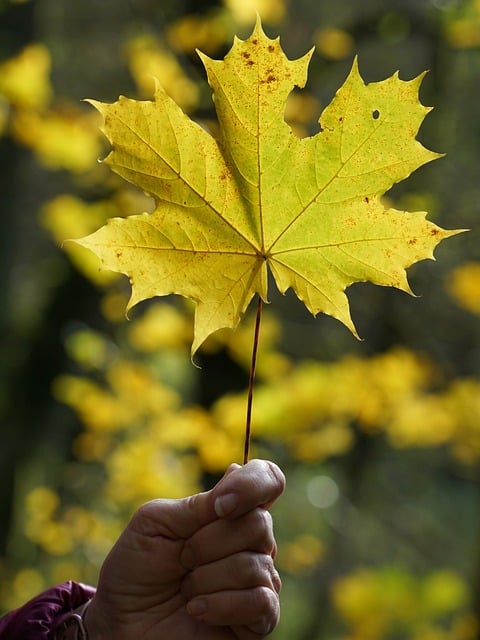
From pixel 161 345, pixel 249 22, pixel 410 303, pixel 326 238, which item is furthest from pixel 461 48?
pixel 326 238

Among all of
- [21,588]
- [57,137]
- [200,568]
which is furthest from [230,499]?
[21,588]

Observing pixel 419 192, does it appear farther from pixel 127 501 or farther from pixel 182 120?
pixel 182 120

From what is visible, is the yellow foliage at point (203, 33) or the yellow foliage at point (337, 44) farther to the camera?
the yellow foliage at point (337, 44)

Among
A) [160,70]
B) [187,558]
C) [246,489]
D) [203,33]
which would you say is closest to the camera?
[246,489]

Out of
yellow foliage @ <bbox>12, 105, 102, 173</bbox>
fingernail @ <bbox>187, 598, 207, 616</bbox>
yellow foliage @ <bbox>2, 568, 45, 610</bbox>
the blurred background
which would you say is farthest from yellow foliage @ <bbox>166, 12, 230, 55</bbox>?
yellow foliage @ <bbox>2, 568, 45, 610</bbox>

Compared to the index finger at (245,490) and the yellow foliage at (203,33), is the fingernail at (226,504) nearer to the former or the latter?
the index finger at (245,490)

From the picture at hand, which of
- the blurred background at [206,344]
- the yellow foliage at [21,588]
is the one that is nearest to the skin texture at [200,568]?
the blurred background at [206,344]

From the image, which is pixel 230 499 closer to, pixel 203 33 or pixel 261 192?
pixel 261 192
